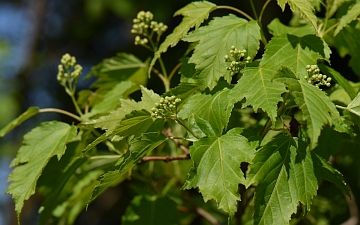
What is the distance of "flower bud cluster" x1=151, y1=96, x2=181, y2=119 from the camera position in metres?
1.22

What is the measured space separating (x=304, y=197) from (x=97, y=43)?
5.74m

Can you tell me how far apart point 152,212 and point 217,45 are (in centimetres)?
69

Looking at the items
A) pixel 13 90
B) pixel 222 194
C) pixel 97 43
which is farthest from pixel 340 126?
pixel 97 43

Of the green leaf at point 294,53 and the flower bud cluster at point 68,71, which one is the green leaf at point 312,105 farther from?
the flower bud cluster at point 68,71

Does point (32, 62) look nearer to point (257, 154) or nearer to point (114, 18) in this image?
point (114, 18)

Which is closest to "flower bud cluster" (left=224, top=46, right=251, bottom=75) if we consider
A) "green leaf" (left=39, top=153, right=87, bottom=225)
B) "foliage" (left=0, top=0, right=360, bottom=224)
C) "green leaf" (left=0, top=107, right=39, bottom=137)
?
"foliage" (left=0, top=0, right=360, bottom=224)

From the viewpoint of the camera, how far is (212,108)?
125 centimetres

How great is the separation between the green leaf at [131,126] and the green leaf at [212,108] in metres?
0.09

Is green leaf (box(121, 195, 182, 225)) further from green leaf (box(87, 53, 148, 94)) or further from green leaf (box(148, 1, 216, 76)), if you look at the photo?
green leaf (box(148, 1, 216, 76))

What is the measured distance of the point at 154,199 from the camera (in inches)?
70.2

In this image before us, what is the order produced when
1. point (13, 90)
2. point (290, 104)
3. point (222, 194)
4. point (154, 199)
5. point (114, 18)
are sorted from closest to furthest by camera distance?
point (222, 194), point (290, 104), point (154, 199), point (13, 90), point (114, 18)

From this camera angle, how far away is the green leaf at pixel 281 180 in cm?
111

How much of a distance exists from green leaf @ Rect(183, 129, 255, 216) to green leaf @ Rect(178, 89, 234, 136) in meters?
0.05

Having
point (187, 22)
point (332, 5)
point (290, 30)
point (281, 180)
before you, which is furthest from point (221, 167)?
point (332, 5)
